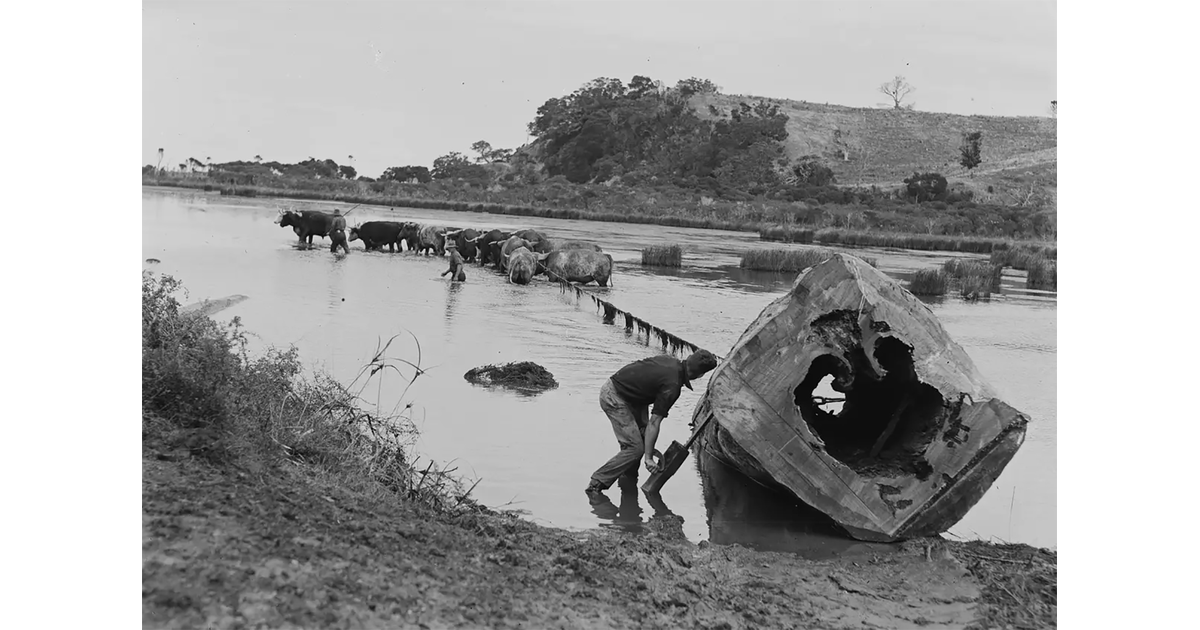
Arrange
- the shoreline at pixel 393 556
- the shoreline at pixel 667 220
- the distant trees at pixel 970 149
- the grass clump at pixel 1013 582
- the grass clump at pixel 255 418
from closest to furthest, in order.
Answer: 1. the shoreline at pixel 393 556
2. the grass clump at pixel 1013 582
3. the grass clump at pixel 255 418
4. the shoreline at pixel 667 220
5. the distant trees at pixel 970 149

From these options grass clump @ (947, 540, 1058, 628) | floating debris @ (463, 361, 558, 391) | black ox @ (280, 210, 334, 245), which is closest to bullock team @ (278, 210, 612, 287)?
black ox @ (280, 210, 334, 245)

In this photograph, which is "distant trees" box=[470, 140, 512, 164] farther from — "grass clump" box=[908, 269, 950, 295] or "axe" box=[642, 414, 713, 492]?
"axe" box=[642, 414, 713, 492]

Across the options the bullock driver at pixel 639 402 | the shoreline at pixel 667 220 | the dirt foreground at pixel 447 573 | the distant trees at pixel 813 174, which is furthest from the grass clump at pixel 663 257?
the distant trees at pixel 813 174

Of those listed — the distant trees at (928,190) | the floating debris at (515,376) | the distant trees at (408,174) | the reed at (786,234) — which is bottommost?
the floating debris at (515,376)

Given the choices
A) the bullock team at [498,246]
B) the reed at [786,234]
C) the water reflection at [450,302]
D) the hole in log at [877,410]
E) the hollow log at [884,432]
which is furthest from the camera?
the reed at [786,234]

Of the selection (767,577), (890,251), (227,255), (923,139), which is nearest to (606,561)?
(767,577)

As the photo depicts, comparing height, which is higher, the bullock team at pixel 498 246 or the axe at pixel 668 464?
the bullock team at pixel 498 246

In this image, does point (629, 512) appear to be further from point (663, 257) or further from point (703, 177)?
point (703, 177)

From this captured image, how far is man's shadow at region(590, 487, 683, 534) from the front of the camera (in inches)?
270

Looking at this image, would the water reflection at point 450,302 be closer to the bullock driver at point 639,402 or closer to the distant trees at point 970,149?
the bullock driver at point 639,402

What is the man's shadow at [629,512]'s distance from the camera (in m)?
6.86

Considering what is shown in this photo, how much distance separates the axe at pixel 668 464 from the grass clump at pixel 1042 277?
20.0m

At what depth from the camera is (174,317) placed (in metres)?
7.44

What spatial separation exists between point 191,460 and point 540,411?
14.9 ft
